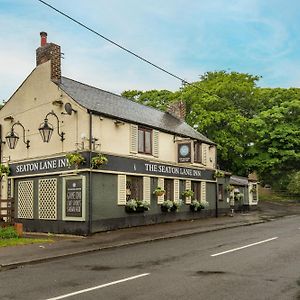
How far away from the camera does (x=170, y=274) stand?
31.4ft

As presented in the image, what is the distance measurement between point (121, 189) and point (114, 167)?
1.18m

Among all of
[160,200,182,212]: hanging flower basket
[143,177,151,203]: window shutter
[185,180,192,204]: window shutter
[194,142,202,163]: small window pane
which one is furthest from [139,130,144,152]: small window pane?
[194,142,202,163]: small window pane

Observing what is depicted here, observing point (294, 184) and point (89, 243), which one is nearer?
point (89, 243)

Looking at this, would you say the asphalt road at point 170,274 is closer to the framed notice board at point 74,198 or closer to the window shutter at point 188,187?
the framed notice board at point 74,198

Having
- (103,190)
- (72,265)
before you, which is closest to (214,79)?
(103,190)

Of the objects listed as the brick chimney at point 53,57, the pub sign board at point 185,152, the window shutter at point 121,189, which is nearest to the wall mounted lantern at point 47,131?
the brick chimney at point 53,57

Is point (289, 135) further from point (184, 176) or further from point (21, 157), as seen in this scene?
point (21, 157)

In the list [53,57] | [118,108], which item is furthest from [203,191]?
[53,57]

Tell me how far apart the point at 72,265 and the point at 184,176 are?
16093mm

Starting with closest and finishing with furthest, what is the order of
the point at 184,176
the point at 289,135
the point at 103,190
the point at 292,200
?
the point at 103,190
the point at 184,176
the point at 289,135
the point at 292,200

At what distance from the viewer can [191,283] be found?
28.0ft

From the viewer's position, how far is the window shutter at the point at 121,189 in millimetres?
21656

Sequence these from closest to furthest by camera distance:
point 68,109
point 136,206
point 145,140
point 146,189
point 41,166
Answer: point 68,109, point 136,206, point 41,166, point 146,189, point 145,140

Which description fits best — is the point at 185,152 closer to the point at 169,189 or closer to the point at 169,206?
the point at 169,189
